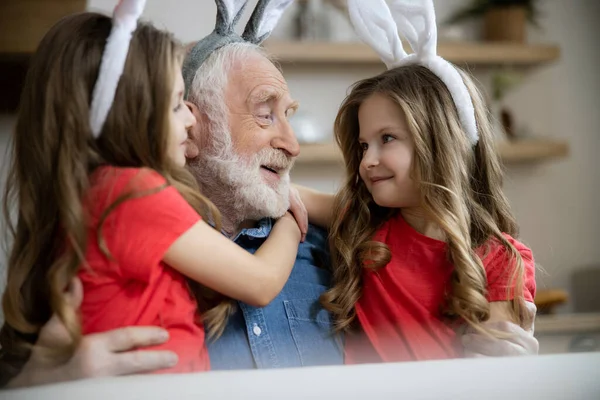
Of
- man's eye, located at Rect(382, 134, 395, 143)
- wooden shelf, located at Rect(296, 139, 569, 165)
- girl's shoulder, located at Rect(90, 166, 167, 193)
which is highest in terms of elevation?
girl's shoulder, located at Rect(90, 166, 167, 193)

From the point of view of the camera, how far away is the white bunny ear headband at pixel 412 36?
2.91 feet

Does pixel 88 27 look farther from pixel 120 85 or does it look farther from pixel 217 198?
pixel 217 198

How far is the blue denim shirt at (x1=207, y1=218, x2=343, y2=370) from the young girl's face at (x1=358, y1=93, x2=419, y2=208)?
148 mm

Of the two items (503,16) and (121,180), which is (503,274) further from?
(503,16)

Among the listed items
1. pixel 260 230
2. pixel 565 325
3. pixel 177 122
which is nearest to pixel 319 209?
pixel 260 230

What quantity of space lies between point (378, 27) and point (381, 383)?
1.63ft

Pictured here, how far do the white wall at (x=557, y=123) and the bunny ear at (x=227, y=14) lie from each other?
64 cm

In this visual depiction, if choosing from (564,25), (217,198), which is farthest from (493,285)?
(564,25)

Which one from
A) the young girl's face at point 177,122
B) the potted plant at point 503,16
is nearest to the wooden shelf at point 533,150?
the potted plant at point 503,16

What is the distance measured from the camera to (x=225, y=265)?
2.31 feet

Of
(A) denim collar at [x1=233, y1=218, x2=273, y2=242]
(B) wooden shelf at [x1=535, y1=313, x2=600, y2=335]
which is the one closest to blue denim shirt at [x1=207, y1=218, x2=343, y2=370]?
(A) denim collar at [x1=233, y1=218, x2=273, y2=242]

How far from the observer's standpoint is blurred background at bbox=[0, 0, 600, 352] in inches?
68.4

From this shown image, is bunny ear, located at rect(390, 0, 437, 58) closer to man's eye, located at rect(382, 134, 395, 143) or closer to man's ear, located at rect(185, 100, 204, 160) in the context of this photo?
man's eye, located at rect(382, 134, 395, 143)

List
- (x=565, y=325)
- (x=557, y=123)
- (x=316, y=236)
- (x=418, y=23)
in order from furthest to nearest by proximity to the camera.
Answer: (x=557, y=123) → (x=565, y=325) → (x=316, y=236) → (x=418, y=23)
